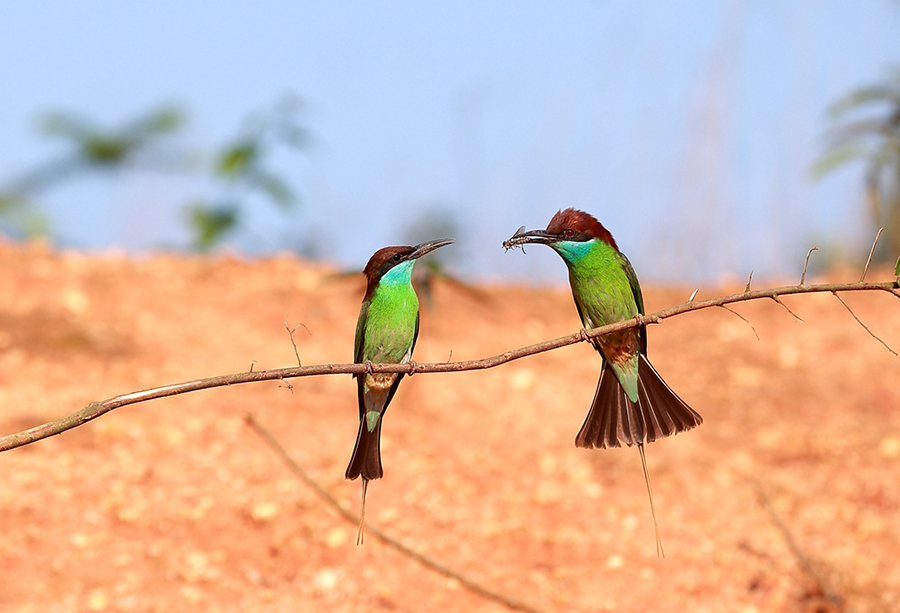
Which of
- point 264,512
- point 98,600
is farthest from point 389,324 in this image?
point 264,512

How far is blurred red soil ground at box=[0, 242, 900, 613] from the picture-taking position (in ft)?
15.5

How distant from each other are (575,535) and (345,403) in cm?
250

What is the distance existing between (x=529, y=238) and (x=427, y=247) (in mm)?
362

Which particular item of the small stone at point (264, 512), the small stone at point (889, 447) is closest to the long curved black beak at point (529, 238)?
the small stone at point (264, 512)

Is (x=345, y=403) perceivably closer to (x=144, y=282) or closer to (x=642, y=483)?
(x=642, y=483)

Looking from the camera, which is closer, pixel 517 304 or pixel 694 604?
pixel 694 604

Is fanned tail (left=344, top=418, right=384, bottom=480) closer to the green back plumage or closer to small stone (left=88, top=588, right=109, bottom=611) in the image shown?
the green back plumage

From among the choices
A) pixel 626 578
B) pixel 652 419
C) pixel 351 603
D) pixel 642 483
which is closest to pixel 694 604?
pixel 626 578

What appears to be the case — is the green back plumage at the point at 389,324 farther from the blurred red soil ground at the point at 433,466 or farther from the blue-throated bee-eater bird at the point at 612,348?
the blue-throated bee-eater bird at the point at 612,348

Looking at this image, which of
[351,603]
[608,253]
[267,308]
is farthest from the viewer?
[267,308]

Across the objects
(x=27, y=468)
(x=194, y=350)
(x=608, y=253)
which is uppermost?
(x=194, y=350)

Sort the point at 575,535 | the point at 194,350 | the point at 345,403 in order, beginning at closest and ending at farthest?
the point at 575,535
the point at 345,403
the point at 194,350

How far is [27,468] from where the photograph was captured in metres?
5.54

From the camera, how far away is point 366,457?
1694 mm
